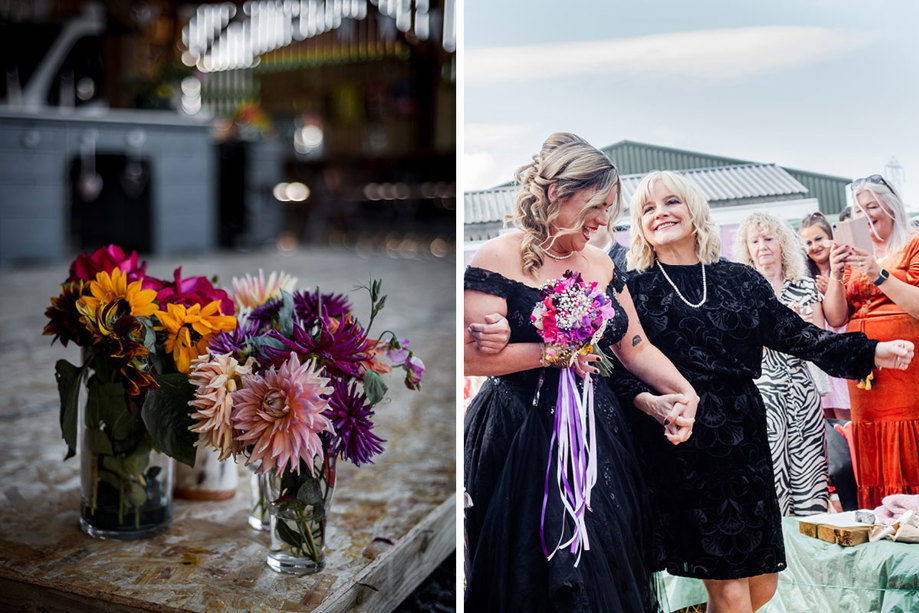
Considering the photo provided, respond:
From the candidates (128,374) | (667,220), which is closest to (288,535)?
(128,374)

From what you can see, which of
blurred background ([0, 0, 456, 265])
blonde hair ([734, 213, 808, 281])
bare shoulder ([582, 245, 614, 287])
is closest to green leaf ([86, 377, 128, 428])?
bare shoulder ([582, 245, 614, 287])

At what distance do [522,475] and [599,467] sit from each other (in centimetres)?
9

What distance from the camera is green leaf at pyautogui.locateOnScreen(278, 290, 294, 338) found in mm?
1043

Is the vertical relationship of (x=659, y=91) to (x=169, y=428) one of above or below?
above

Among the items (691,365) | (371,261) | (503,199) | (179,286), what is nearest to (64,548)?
(179,286)

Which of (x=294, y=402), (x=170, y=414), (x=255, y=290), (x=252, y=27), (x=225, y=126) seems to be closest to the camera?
(x=294, y=402)

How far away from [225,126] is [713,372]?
6680 millimetres

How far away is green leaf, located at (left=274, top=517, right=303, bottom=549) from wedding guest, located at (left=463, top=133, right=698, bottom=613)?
0.21 m

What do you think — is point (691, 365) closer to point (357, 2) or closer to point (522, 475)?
point (522, 475)

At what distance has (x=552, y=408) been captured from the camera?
98 cm

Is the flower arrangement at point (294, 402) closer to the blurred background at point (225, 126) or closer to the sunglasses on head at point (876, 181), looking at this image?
the sunglasses on head at point (876, 181)

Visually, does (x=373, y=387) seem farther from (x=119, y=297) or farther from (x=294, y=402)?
(x=119, y=297)

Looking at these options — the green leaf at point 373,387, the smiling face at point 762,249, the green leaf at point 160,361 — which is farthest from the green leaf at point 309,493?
the smiling face at point 762,249

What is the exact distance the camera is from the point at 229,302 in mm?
1148
